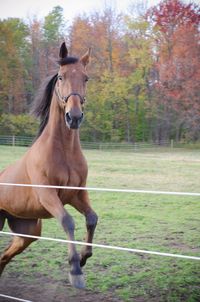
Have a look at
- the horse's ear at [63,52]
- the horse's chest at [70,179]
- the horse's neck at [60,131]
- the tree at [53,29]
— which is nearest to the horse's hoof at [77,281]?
the horse's chest at [70,179]

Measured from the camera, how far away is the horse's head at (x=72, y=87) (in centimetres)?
259

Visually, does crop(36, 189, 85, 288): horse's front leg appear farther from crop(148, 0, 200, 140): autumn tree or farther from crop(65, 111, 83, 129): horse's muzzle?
crop(148, 0, 200, 140): autumn tree

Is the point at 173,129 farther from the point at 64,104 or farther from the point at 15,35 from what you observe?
the point at 64,104

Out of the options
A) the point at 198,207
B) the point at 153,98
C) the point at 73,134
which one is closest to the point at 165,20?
the point at 153,98

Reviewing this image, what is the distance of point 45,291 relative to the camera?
330 centimetres

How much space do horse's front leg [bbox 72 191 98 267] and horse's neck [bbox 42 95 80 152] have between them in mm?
378

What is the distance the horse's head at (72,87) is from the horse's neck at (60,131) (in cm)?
16

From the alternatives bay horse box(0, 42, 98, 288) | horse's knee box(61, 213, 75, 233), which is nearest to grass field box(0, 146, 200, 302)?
bay horse box(0, 42, 98, 288)

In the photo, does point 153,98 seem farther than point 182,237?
Yes

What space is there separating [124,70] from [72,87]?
1901cm

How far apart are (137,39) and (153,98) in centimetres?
332

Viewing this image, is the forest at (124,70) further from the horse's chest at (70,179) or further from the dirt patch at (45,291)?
the horse's chest at (70,179)

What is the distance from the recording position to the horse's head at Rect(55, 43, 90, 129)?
2.59 meters

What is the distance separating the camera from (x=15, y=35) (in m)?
21.3
